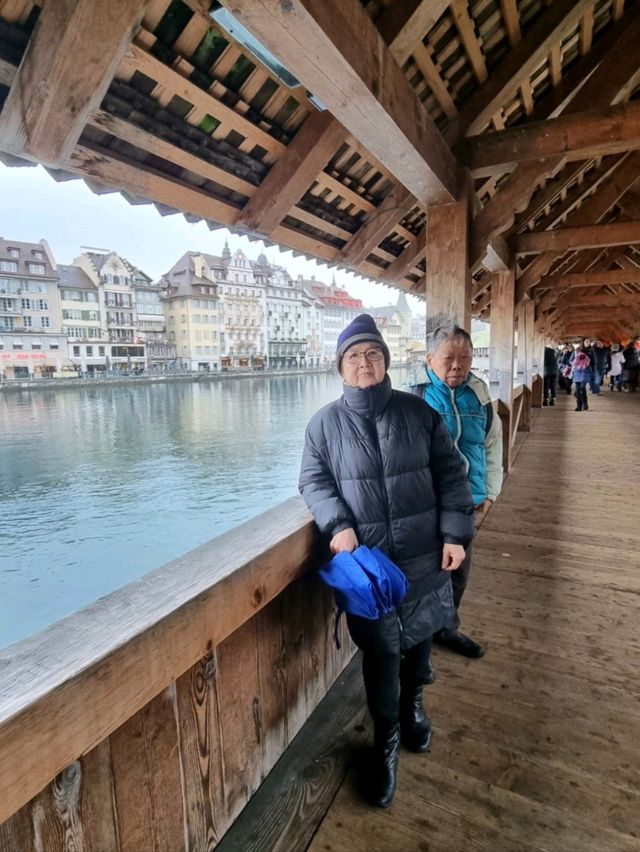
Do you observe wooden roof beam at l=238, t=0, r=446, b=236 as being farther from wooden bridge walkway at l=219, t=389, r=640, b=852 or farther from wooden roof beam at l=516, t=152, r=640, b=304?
wooden roof beam at l=516, t=152, r=640, b=304

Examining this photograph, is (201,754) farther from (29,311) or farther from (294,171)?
(29,311)

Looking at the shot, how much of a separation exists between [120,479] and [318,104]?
85.7 ft

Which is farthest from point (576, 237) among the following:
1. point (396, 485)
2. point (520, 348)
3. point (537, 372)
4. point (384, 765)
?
point (537, 372)

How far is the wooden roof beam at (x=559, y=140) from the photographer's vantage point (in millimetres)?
2332

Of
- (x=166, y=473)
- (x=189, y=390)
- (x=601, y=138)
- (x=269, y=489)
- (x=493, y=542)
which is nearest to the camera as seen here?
(x=601, y=138)

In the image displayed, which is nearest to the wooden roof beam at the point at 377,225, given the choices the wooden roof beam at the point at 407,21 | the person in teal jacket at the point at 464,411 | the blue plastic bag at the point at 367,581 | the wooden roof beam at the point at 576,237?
the wooden roof beam at the point at 407,21

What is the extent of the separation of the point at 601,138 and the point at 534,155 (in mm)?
317

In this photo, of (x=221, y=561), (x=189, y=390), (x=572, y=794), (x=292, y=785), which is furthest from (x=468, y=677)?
(x=189, y=390)

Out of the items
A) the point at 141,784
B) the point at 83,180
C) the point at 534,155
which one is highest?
the point at 534,155

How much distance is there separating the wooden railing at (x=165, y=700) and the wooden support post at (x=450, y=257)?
166 cm

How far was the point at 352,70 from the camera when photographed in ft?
4.47

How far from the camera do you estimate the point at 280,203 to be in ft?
8.00

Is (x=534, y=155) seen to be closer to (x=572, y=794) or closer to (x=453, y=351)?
(x=453, y=351)

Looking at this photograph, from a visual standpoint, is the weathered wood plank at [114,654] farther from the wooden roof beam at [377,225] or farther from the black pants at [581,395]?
the black pants at [581,395]
